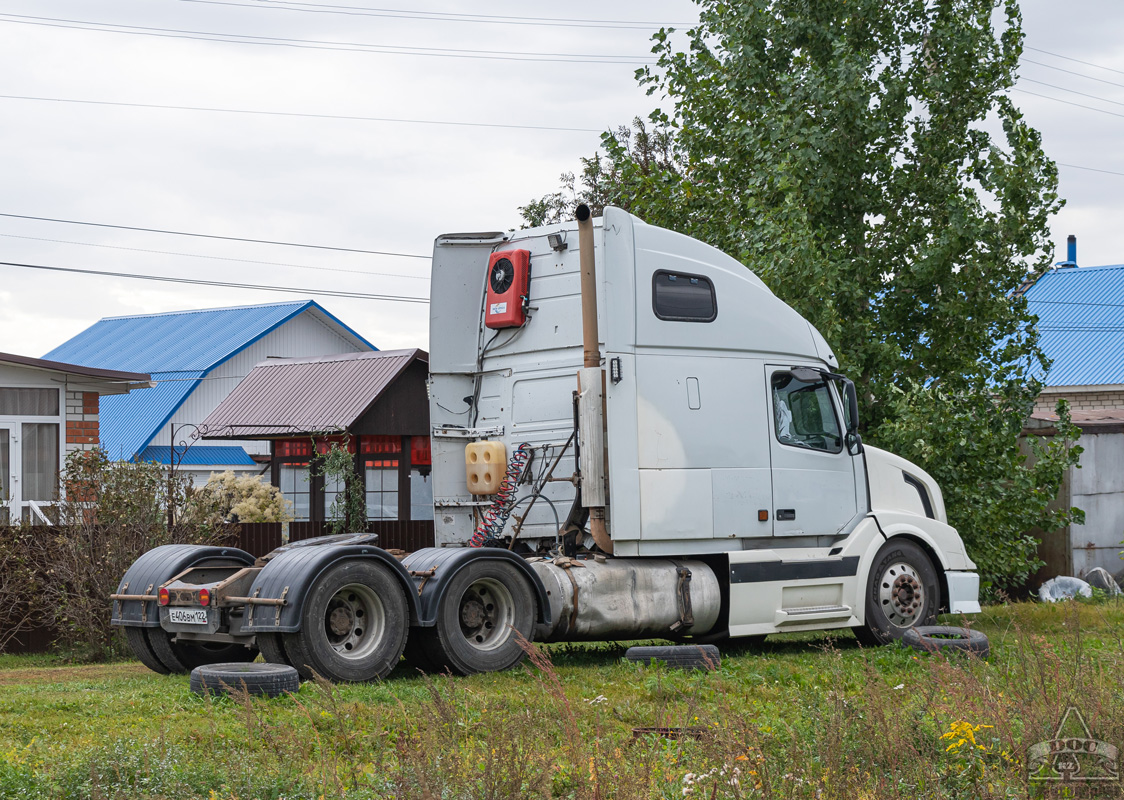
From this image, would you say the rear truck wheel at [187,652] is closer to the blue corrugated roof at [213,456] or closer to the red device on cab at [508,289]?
the red device on cab at [508,289]

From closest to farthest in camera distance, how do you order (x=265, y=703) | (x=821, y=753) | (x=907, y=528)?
(x=821, y=753) < (x=265, y=703) < (x=907, y=528)

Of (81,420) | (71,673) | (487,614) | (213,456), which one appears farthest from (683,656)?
(213,456)

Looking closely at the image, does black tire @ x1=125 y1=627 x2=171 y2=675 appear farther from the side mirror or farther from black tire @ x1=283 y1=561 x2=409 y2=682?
the side mirror

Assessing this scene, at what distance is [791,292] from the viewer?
48.9 feet

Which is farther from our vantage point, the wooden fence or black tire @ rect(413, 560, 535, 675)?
the wooden fence

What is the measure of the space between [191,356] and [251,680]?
3427 cm

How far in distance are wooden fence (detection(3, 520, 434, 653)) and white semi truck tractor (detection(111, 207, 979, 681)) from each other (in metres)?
2.03

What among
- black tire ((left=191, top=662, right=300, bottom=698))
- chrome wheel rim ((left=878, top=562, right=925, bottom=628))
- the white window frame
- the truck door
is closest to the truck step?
chrome wheel rim ((left=878, top=562, right=925, bottom=628))

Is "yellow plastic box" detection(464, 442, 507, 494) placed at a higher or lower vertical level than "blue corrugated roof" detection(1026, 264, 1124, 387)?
lower

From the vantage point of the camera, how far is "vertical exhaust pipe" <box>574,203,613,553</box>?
33.4 ft

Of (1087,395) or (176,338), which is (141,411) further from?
(1087,395)

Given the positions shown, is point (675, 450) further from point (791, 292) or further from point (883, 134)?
point (883, 134)

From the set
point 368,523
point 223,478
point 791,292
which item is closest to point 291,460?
point 223,478

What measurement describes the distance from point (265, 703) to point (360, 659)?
1.55m
